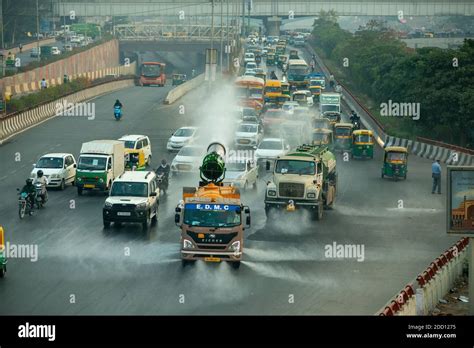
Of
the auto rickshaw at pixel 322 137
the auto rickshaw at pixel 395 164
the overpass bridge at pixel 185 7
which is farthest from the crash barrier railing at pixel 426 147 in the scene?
the overpass bridge at pixel 185 7

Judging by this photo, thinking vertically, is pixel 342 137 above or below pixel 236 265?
below

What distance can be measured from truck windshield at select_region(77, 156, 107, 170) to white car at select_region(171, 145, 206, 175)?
6.72 meters

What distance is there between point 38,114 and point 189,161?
2464 centimetres

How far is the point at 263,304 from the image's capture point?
27406 mm

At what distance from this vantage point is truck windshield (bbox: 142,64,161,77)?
114 metres

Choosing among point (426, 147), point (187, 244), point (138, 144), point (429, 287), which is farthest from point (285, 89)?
point (429, 287)

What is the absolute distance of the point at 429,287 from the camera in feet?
88.0

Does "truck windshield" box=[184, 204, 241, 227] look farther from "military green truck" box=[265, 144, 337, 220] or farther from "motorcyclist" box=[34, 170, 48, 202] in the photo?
"motorcyclist" box=[34, 170, 48, 202]

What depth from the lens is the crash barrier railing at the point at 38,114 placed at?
66.2m

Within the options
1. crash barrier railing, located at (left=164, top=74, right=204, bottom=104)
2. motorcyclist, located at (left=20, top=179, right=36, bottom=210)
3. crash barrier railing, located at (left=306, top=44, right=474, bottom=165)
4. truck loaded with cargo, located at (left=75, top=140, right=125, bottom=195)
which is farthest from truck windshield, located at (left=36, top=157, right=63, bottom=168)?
crash barrier railing, located at (left=164, top=74, right=204, bottom=104)

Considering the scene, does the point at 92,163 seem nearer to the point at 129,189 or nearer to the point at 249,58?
the point at 129,189

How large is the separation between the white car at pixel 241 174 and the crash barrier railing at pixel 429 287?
15.2 metres
